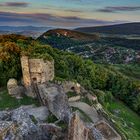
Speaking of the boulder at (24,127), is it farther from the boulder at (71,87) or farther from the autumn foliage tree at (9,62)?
the autumn foliage tree at (9,62)

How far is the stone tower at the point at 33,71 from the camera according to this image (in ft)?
143

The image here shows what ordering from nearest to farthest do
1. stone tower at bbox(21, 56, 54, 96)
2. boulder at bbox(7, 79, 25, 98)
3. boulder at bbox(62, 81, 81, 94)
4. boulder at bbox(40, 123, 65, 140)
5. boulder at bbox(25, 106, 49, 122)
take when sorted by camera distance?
boulder at bbox(40, 123, 65, 140) → boulder at bbox(25, 106, 49, 122) → boulder at bbox(7, 79, 25, 98) → stone tower at bbox(21, 56, 54, 96) → boulder at bbox(62, 81, 81, 94)

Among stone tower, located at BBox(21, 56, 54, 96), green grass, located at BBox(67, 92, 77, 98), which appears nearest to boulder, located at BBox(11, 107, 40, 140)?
stone tower, located at BBox(21, 56, 54, 96)

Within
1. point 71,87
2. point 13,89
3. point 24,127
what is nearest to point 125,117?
point 71,87

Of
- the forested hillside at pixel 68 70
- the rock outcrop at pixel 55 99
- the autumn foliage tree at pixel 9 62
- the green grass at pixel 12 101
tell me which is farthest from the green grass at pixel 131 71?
the green grass at pixel 12 101

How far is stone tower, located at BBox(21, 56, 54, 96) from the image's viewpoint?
4359 centimetres

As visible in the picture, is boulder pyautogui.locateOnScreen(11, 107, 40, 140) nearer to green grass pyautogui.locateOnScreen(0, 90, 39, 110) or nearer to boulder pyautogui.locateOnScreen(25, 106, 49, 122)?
boulder pyautogui.locateOnScreen(25, 106, 49, 122)

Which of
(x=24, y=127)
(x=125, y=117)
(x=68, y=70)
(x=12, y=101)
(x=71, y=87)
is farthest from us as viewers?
(x=68, y=70)

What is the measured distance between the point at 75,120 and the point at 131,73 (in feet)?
368

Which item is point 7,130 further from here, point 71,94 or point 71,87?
point 71,87

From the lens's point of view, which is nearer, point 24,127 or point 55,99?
point 24,127

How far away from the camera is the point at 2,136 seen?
19359mm

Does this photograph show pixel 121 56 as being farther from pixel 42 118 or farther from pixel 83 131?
pixel 83 131

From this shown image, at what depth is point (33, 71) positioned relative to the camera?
144 feet
